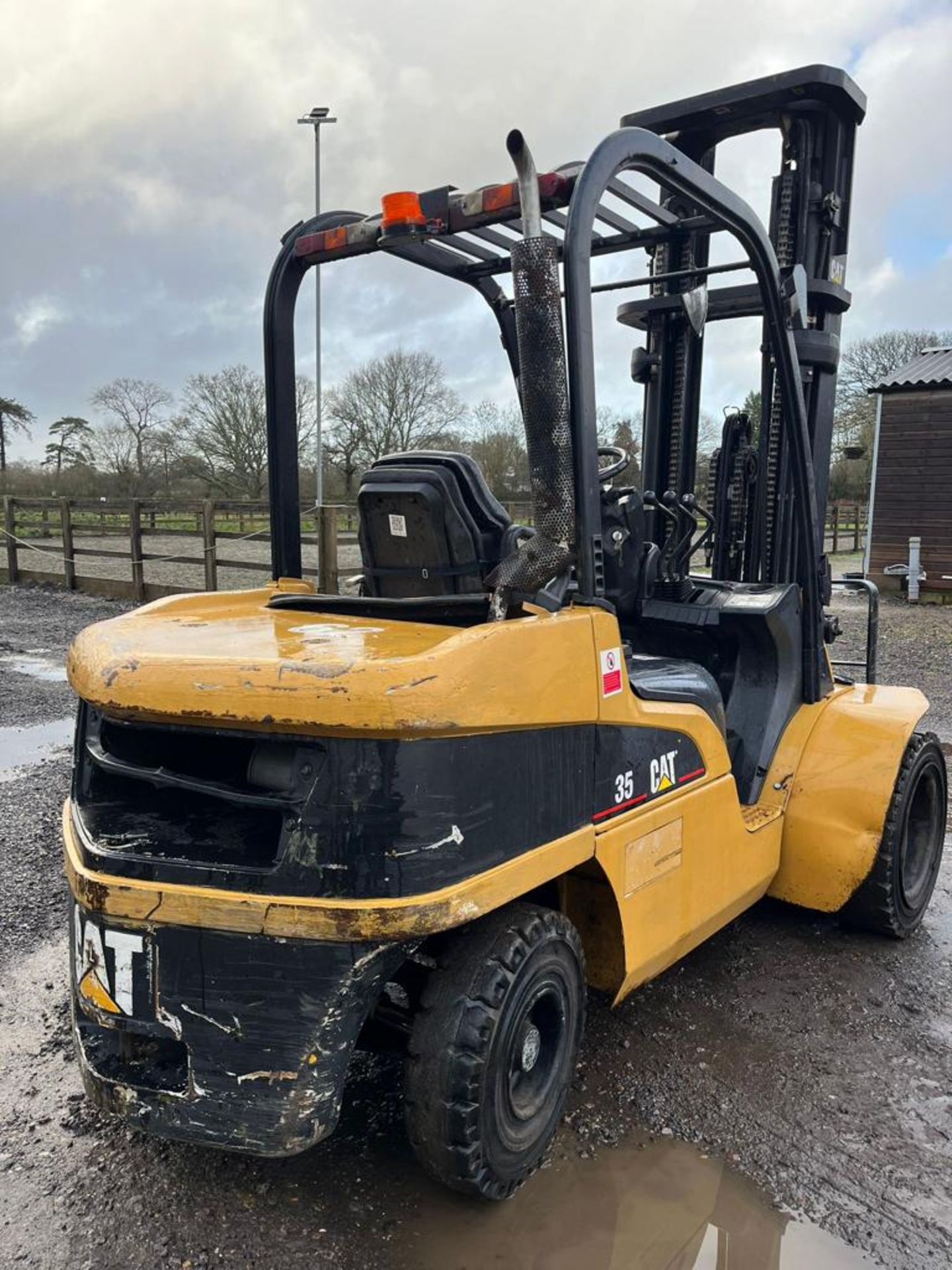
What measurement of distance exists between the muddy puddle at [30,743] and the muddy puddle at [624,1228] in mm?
4571

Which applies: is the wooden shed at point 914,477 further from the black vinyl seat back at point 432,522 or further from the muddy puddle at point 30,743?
the black vinyl seat back at point 432,522

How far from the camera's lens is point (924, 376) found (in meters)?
17.3

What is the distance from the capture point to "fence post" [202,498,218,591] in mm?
13852

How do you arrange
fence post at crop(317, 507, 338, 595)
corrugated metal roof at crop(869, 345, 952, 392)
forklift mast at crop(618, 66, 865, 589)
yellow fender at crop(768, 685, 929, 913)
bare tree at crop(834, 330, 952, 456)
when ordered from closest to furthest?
yellow fender at crop(768, 685, 929, 913) → forklift mast at crop(618, 66, 865, 589) → fence post at crop(317, 507, 338, 595) → corrugated metal roof at crop(869, 345, 952, 392) → bare tree at crop(834, 330, 952, 456)

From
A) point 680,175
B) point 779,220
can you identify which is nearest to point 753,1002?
point 680,175

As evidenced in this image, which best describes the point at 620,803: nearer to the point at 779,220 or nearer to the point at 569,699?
the point at 569,699

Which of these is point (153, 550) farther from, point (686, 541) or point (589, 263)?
point (589, 263)

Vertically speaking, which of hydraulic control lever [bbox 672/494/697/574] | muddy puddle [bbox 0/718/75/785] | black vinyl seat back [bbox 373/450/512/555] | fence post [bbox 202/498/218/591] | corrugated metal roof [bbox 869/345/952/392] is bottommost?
muddy puddle [bbox 0/718/75/785]

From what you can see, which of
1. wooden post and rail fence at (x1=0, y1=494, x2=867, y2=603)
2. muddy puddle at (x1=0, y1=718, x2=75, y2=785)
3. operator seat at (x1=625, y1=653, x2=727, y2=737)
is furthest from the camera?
wooden post and rail fence at (x1=0, y1=494, x2=867, y2=603)

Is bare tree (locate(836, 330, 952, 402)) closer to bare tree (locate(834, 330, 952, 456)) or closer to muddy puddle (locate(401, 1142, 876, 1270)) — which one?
bare tree (locate(834, 330, 952, 456))

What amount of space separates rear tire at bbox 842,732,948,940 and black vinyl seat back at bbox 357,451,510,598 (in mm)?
2141

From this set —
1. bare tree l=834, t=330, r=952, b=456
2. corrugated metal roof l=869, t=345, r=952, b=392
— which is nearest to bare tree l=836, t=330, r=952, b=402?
bare tree l=834, t=330, r=952, b=456

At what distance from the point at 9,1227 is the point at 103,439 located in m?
41.1

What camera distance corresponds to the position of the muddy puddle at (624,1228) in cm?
246
